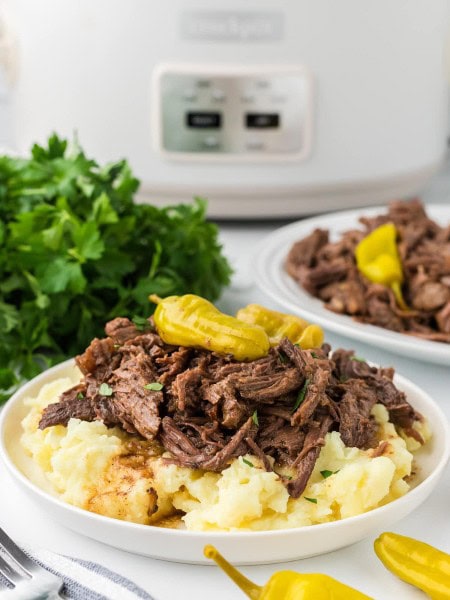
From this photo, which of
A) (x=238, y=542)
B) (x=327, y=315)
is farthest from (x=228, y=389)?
(x=327, y=315)

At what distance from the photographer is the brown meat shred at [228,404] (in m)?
1.28

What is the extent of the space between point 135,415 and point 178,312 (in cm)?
18

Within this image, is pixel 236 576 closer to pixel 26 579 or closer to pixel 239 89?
pixel 26 579

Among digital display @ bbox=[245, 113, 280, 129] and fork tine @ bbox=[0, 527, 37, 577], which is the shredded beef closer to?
digital display @ bbox=[245, 113, 280, 129]

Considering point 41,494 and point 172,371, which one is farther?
point 172,371

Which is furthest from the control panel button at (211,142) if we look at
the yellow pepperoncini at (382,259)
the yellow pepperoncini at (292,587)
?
the yellow pepperoncini at (292,587)

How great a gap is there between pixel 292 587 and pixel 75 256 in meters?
0.93

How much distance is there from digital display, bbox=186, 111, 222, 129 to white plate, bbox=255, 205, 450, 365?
36 centimetres

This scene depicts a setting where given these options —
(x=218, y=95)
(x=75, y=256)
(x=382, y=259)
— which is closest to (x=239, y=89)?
(x=218, y=95)

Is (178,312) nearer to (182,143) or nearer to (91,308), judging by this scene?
(91,308)

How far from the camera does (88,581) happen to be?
1148 mm

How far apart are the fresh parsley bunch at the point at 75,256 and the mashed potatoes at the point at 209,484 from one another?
49 centimetres

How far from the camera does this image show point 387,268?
2.00 metres

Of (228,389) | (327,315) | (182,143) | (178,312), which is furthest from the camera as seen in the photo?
(182,143)
